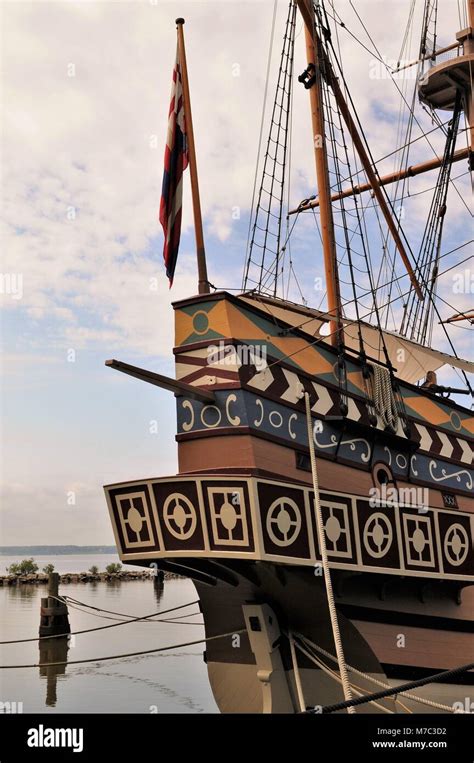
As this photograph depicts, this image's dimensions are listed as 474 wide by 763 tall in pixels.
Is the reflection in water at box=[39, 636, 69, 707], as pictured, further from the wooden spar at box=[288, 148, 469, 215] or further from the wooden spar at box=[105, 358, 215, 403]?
the wooden spar at box=[288, 148, 469, 215]

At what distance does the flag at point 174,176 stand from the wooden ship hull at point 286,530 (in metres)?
0.91

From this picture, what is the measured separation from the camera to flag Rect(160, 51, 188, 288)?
8.60 m

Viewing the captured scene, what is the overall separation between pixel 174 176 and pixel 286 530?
4.47 m

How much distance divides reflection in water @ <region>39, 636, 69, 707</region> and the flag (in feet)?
32.7

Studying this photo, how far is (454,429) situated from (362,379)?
2138mm

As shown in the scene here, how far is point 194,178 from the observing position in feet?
28.0

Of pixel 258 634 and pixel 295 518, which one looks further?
pixel 258 634

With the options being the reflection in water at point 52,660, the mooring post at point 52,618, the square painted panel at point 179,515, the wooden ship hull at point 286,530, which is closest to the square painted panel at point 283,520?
the wooden ship hull at point 286,530

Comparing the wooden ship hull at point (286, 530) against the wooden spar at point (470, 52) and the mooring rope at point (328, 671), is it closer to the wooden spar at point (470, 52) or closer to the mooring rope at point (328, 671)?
the mooring rope at point (328, 671)

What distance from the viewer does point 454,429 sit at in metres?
10.7
